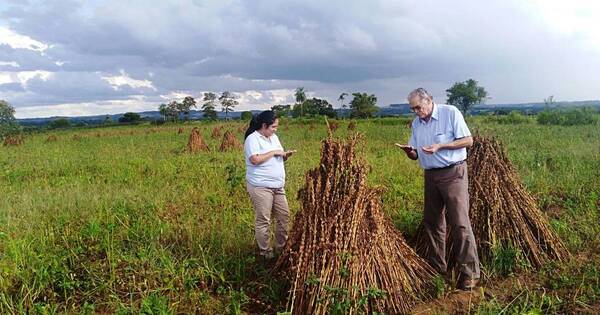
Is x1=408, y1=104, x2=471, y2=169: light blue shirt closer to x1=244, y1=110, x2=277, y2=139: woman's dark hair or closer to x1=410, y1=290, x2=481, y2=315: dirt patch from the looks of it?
x1=410, y1=290, x2=481, y2=315: dirt patch

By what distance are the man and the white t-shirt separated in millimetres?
1256

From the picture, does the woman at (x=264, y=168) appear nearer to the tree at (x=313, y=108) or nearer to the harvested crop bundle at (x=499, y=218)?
the harvested crop bundle at (x=499, y=218)

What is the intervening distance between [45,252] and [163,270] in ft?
4.60

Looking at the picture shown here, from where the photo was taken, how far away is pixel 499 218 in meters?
4.53

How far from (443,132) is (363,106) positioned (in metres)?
43.9

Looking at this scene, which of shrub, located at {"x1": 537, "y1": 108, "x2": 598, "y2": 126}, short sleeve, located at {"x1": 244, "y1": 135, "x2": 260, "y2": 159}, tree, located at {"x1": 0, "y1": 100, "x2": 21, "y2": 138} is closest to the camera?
short sleeve, located at {"x1": 244, "y1": 135, "x2": 260, "y2": 159}

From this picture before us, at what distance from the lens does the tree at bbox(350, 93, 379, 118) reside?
4638 centimetres

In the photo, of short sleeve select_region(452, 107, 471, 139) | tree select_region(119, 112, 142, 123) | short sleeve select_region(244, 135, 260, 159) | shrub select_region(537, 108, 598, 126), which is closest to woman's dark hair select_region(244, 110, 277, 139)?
short sleeve select_region(244, 135, 260, 159)

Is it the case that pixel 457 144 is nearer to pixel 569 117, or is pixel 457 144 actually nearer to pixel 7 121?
pixel 569 117

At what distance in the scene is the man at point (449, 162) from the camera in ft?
12.7

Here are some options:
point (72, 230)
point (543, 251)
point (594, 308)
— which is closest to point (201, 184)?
point (72, 230)

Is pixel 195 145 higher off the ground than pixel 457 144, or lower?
lower

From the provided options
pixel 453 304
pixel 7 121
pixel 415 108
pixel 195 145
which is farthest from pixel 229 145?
pixel 7 121

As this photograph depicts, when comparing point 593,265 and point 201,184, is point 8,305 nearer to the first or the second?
point 201,184
